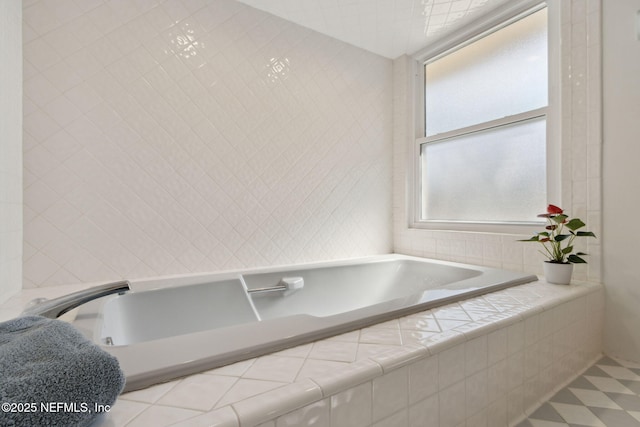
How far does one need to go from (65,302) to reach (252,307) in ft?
2.68

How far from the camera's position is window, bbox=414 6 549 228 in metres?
1.76

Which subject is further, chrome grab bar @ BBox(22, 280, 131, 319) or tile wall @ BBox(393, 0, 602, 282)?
tile wall @ BBox(393, 0, 602, 282)

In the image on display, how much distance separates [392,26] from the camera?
2.07 meters

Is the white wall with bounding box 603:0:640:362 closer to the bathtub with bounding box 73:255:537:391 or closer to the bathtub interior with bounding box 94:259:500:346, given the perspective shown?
the bathtub with bounding box 73:255:537:391

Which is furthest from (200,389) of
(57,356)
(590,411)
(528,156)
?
(528,156)

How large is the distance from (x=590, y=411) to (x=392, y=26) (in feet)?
7.36

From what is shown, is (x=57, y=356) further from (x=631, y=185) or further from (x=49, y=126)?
(x=631, y=185)

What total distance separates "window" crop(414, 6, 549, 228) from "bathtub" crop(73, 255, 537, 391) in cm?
50

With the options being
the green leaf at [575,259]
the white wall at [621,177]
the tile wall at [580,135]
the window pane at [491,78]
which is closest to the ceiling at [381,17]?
the window pane at [491,78]

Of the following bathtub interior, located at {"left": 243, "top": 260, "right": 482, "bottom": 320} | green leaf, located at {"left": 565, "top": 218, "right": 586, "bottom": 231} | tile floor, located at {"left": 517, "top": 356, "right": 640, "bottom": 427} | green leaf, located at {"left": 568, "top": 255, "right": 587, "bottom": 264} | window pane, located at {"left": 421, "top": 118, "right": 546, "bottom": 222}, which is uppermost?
window pane, located at {"left": 421, "top": 118, "right": 546, "bottom": 222}

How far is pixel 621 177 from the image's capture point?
4.46 ft

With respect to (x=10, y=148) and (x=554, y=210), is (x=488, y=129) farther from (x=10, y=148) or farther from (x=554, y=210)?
(x=10, y=148)

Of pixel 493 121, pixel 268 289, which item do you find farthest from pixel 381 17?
pixel 268 289

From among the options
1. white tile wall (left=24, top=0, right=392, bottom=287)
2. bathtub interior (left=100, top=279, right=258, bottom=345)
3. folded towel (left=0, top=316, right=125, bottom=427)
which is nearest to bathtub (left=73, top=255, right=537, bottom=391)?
bathtub interior (left=100, top=279, right=258, bottom=345)
